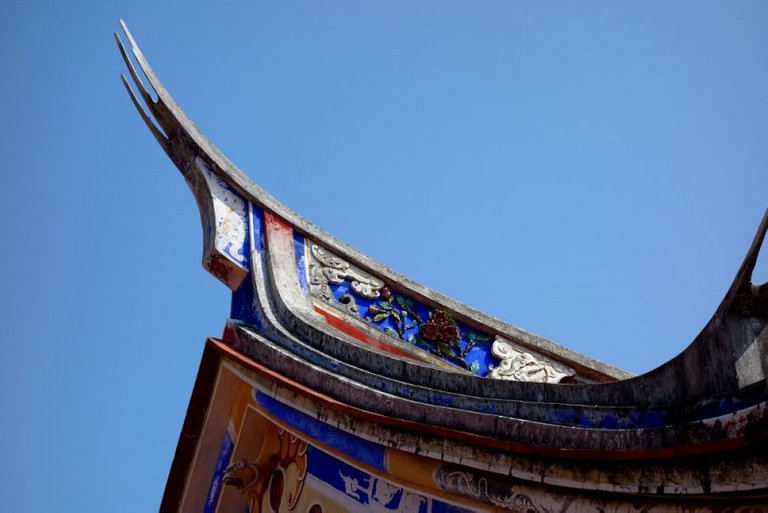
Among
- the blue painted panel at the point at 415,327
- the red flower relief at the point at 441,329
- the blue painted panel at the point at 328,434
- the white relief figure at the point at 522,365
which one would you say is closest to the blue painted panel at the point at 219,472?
the blue painted panel at the point at 328,434

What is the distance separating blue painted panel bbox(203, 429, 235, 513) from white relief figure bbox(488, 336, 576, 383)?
174cm

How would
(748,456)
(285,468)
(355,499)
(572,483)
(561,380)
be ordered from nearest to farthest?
1. (748,456)
2. (572,483)
3. (355,499)
4. (285,468)
5. (561,380)

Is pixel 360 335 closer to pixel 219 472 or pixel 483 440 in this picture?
pixel 219 472

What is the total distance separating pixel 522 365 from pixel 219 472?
6.79 feet

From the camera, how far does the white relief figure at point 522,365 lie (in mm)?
7117

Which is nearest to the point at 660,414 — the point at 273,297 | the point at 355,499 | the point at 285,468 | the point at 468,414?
the point at 468,414

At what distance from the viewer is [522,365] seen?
23.6ft

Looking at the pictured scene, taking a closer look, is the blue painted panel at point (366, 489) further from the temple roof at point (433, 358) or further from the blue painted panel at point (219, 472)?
the blue painted panel at point (219, 472)

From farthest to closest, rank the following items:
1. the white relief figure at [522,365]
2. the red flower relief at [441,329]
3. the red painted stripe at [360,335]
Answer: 1. the red flower relief at [441,329]
2. the white relief figure at [522,365]
3. the red painted stripe at [360,335]

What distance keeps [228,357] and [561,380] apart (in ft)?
7.54

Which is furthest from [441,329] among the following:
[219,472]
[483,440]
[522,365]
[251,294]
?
[483,440]

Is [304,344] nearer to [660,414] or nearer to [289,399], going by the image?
[289,399]

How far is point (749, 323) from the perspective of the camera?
349 centimetres

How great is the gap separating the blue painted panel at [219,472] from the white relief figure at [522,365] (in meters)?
1.74
